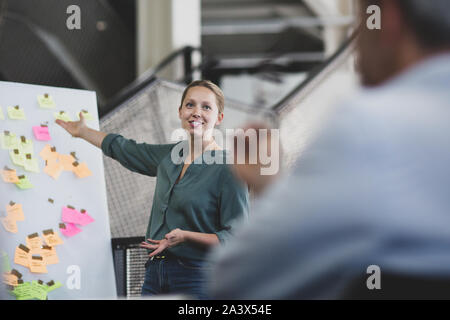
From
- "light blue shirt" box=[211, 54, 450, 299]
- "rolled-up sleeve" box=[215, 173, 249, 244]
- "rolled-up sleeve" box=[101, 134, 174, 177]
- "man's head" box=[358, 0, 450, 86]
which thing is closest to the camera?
"light blue shirt" box=[211, 54, 450, 299]

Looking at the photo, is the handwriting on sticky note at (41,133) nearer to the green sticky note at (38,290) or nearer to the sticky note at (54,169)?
the sticky note at (54,169)

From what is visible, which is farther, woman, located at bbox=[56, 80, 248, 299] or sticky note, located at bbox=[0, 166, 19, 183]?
sticky note, located at bbox=[0, 166, 19, 183]

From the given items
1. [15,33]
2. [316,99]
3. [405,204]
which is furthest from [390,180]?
[15,33]

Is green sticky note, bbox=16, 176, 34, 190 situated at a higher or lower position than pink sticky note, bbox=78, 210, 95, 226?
higher

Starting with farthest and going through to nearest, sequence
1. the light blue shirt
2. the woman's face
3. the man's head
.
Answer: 1. the woman's face
2. the man's head
3. the light blue shirt

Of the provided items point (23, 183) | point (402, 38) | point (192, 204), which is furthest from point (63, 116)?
point (402, 38)

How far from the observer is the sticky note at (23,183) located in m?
1.85

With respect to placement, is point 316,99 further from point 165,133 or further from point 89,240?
point 89,240

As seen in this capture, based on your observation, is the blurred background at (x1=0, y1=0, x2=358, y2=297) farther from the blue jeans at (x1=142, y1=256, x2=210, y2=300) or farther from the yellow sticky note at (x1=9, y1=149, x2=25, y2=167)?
the yellow sticky note at (x1=9, y1=149, x2=25, y2=167)

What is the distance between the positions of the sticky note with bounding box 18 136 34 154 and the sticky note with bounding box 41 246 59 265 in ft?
1.06

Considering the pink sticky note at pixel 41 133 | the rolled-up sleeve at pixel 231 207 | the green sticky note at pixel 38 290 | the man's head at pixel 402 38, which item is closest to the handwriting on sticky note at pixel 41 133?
the pink sticky note at pixel 41 133

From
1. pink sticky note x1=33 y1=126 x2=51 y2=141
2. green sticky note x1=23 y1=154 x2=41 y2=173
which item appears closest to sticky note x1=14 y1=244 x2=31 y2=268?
green sticky note x1=23 y1=154 x2=41 y2=173

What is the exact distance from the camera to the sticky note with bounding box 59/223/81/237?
191cm

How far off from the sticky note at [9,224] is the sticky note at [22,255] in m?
0.06
